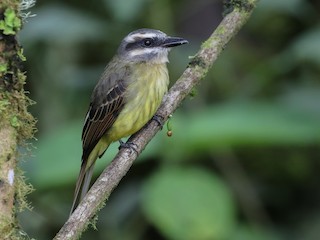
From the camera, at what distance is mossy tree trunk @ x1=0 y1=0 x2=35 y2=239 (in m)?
2.91

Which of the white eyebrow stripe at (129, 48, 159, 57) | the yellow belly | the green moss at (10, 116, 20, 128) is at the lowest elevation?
the green moss at (10, 116, 20, 128)

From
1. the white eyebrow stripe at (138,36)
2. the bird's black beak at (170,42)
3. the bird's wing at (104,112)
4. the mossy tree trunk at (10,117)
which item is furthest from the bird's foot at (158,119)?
the mossy tree trunk at (10,117)

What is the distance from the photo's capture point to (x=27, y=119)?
3.08m

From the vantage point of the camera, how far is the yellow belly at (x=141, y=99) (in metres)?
4.46

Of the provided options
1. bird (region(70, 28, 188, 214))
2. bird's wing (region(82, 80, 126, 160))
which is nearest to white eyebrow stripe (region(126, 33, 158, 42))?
bird (region(70, 28, 188, 214))

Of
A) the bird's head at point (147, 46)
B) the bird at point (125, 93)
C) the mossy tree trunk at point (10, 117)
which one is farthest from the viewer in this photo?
the bird's head at point (147, 46)

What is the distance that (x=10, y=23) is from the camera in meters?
2.92

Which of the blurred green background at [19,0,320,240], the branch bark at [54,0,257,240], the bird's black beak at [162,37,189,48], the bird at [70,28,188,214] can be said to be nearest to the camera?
the branch bark at [54,0,257,240]

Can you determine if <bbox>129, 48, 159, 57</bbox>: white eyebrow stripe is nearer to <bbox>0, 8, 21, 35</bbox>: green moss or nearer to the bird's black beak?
the bird's black beak

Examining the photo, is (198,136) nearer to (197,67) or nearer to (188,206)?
(188,206)

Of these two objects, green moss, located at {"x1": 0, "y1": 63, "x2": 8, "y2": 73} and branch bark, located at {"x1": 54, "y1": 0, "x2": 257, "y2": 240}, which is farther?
branch bark, located at {"x1": 54, "y1": 0, "x2": 257, "y2": 240}

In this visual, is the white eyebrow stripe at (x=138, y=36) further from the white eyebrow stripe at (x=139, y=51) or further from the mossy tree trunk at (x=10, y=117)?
the mossy tree trunk at (x=10, y=117)

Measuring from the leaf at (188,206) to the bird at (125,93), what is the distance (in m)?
0.47

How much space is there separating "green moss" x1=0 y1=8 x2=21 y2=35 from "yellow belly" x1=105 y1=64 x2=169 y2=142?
1569 mm
